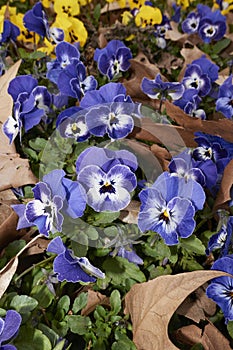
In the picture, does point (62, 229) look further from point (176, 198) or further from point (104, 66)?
point (104, 66)

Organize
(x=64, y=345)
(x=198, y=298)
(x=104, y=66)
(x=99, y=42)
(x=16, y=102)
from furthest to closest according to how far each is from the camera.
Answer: (x=99, y=42), (x=104, y=66), (x=16, y=102), (x=198, y=298), (x=64, y=345)

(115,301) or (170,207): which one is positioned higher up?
(170,207)

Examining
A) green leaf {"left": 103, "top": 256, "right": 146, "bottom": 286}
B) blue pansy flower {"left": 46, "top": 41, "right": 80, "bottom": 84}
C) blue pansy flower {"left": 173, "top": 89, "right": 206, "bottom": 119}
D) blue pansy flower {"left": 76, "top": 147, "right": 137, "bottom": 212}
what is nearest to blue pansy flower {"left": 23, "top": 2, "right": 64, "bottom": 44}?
blue pansy flower {"left": 46, "top": 41, "right": 80, "bottom": 84}

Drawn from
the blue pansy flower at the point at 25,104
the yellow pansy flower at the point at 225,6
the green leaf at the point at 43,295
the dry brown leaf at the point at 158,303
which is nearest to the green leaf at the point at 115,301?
the dry brown leaf at the point at 158,303

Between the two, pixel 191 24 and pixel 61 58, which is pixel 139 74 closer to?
pixel 61 58

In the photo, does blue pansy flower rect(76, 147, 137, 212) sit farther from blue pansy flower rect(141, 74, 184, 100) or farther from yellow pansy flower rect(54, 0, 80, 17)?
yellow pansy flower rect(54, 0, 80, 17)

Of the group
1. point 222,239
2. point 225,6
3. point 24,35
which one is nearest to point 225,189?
point 222,239

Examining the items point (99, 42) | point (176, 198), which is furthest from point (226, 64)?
point (176, 198)
